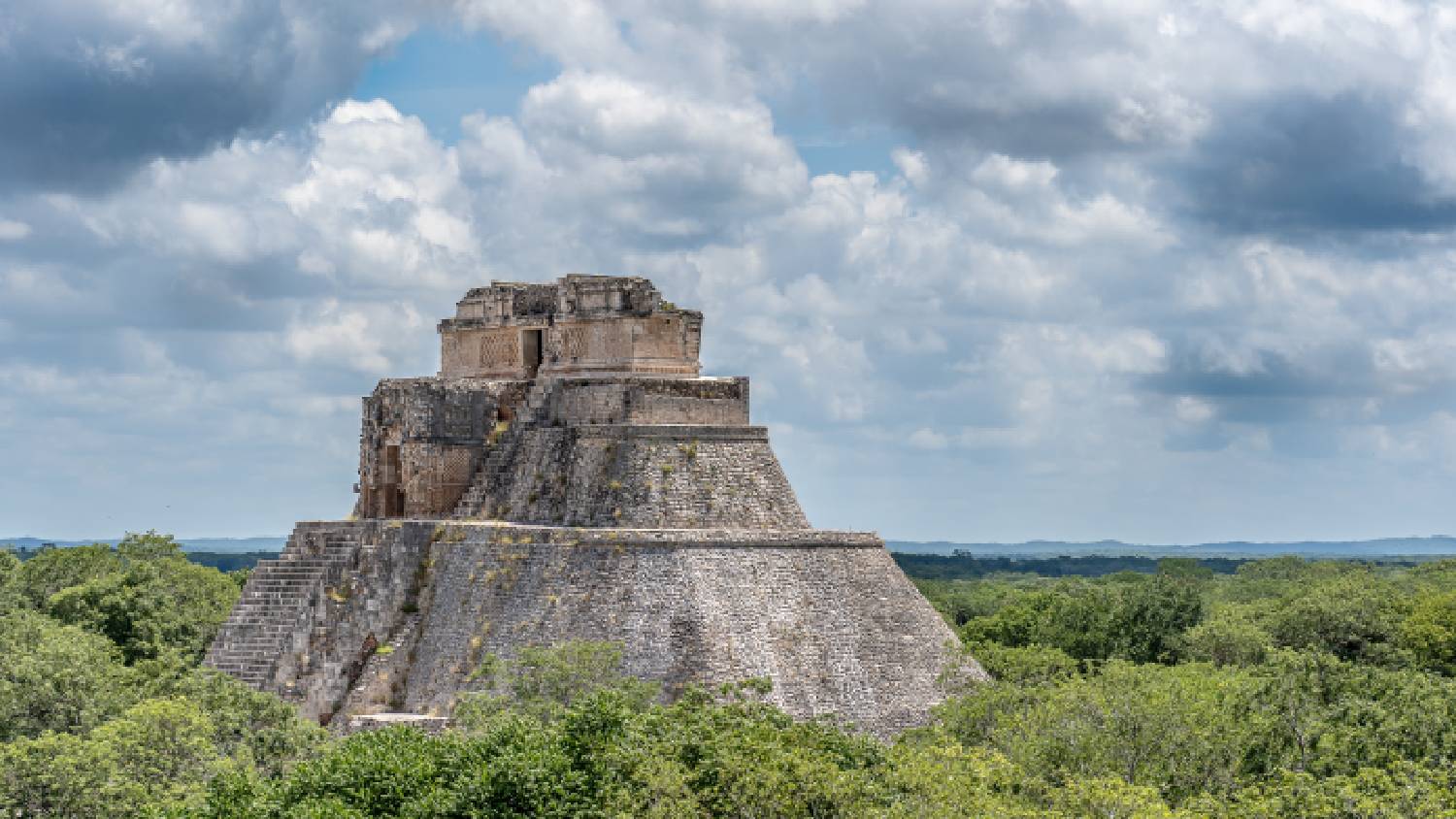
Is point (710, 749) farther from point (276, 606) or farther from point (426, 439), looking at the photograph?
point (426, 439)

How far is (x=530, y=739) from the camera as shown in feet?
92.7

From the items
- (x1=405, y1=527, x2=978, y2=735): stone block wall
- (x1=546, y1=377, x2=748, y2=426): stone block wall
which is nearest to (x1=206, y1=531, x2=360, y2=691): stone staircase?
(x1=405, y1=527, x2=978, y2=735): stone block wall

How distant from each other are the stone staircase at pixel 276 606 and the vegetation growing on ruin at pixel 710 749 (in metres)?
1.31

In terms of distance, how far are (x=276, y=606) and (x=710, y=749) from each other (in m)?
16.8

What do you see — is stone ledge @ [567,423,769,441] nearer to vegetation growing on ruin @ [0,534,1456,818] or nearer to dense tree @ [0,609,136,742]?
vegetation growing on ruin @ [0,534,1456,818]

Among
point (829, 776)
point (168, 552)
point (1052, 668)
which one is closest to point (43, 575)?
point (168, 552)

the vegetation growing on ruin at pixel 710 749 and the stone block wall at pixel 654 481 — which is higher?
the stone block wall at pixel 654 481

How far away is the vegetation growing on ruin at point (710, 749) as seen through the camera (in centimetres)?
2578

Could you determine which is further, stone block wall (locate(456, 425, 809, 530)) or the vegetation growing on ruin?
stone block wall (locate(456, 425, 809, 530))

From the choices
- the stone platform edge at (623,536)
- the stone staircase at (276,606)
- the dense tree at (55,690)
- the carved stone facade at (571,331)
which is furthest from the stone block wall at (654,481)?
the dense tree at (55,690)

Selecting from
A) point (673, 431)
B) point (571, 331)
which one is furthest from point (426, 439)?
point (673, 431)

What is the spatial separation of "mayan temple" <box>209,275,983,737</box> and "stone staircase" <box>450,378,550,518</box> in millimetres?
58

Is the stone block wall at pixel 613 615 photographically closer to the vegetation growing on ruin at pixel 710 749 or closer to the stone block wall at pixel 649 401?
the vegetation growing on ruin at pixel 710 749

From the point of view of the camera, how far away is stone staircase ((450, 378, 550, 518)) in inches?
1663
